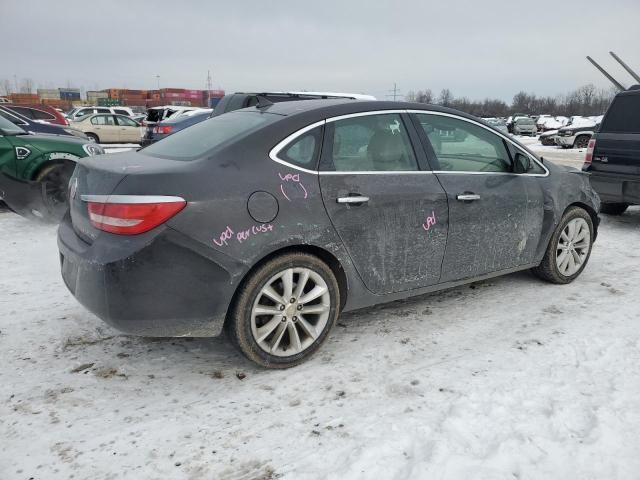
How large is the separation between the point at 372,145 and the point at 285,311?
124cm

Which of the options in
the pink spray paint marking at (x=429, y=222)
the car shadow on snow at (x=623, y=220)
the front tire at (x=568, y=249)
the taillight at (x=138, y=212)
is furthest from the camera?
the car shadow on snow at (x=623, y=220)

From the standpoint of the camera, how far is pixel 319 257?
3.09m

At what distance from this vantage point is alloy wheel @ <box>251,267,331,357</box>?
290 cm

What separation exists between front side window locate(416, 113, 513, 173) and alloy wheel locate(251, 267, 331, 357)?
1285 mm

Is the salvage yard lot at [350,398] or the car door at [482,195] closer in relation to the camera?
the salvage yard lot at [350,398]

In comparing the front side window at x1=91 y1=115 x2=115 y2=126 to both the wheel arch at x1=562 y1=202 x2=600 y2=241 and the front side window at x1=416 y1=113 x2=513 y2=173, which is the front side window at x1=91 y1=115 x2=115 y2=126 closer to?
the front side window at x1=416 y1=113 x2=513 y2=173

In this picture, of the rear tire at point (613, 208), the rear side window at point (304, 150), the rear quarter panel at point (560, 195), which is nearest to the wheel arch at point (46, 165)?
the rear side window at point (304, 150)

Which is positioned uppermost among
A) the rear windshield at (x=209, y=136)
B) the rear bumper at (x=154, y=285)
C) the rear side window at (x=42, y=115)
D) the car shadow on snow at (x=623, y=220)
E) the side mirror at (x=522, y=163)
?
the rear side window at (x=42, y=115)

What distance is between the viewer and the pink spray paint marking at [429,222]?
11.2 ft

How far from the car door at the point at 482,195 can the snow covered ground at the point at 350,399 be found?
453mm

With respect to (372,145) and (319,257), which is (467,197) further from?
(319,257)

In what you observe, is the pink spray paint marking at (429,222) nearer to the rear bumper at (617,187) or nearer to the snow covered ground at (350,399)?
the snow covered ground at (350,399)

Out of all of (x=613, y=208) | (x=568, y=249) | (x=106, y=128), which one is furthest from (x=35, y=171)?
(x=106, y=128)

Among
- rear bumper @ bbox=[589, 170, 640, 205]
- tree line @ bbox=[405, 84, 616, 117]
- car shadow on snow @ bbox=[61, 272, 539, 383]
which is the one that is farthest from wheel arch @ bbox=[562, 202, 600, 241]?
tree line @ bbox=[405, 84, 616, 117]
